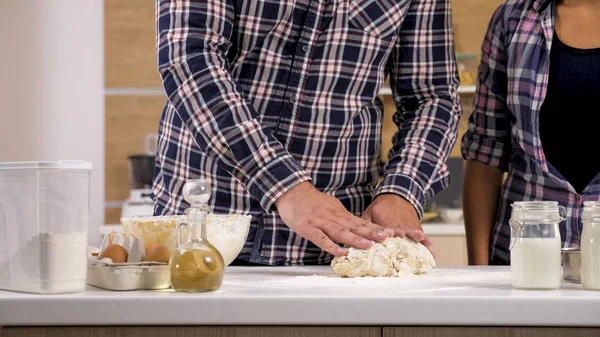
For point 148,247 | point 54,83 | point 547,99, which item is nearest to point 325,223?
point 148,247

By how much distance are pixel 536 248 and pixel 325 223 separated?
1.28 feet

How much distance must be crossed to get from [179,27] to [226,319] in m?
0.75

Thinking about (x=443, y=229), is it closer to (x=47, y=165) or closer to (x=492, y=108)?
(x=492, y=108)

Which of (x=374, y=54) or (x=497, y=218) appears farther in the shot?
(x=497, y=218)

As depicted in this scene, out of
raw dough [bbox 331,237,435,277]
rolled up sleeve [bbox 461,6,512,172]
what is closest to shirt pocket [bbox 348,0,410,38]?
rolled up sleeve [bbox 461,6,512,172]

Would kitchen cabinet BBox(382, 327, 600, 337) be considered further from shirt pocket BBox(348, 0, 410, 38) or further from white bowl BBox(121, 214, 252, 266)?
shirt pocket BBox(348, 0, 410, 38)

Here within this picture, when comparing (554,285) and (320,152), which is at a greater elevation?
(320,152)

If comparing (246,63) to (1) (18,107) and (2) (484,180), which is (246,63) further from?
(1) (18,107)

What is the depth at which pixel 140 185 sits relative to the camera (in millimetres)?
4207

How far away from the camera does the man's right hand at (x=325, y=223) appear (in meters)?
1.37

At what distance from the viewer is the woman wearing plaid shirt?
173cm

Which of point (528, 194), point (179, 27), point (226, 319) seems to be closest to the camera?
point (226, 319)

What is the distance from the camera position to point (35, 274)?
1.05 m

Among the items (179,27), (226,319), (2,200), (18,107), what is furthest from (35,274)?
(18,107)
